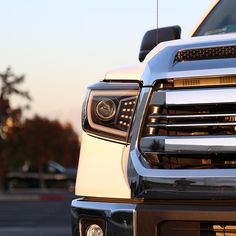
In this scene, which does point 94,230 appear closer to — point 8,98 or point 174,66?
point 174,66

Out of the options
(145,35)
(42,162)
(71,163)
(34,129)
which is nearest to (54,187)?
(42,162)

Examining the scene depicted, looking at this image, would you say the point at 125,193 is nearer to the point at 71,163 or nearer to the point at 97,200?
the point at 97,200

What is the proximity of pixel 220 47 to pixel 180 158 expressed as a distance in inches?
23.7

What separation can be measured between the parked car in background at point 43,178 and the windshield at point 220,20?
33.9 metres

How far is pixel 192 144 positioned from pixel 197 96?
9.2 inches

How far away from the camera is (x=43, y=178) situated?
4053 cm

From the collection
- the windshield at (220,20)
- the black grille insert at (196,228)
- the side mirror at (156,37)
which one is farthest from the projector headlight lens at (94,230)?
the windshield at (220,20)

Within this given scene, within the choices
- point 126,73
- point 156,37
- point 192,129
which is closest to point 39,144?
point 156,37

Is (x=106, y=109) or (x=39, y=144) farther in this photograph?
(x=39, y=144)

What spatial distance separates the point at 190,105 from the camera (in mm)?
3658

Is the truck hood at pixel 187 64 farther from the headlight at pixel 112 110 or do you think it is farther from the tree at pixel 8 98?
the tree at pixel 8 98

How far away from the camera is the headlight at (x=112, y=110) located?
3.92 metres

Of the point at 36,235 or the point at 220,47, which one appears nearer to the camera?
the point at 220,47

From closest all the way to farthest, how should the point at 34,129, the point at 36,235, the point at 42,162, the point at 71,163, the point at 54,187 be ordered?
1. the point at 36,235
2. the point at 54,187
3. the point at 42,162
4. the point at 34,129
5. the point at 71,163
